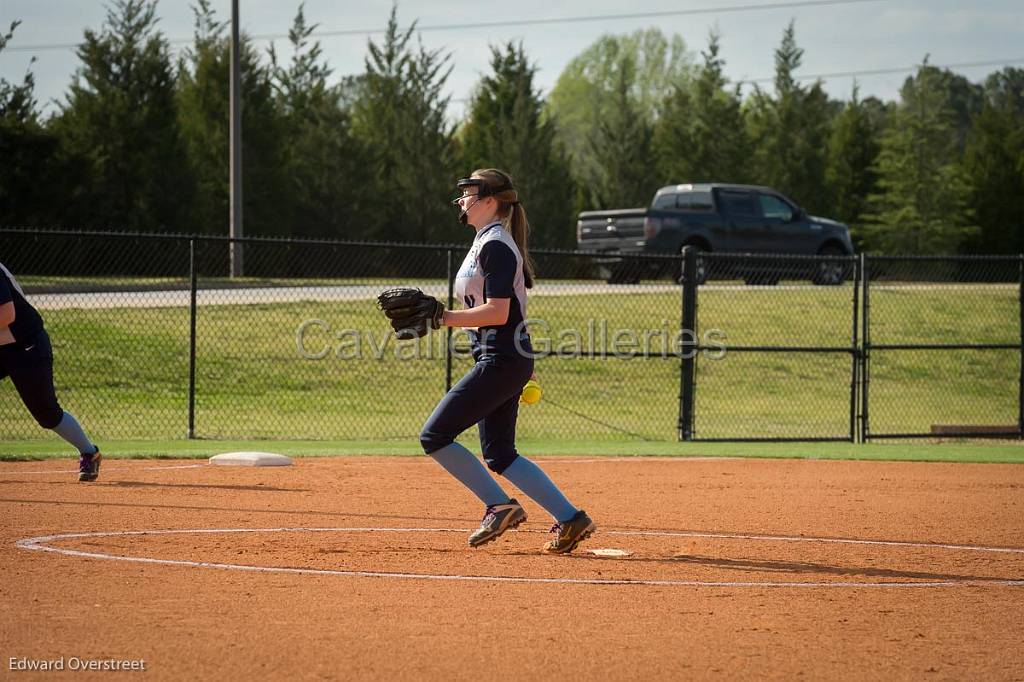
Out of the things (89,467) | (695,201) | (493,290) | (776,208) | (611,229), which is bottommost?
(89,467)

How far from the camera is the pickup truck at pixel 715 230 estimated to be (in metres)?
25.6

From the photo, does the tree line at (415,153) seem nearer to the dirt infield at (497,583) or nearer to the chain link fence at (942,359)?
the chain link fence at (942,359)

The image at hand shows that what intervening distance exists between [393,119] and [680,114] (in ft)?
38.5

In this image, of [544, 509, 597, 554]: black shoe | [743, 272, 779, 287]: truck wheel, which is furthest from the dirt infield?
[743, 272, 779, 287]: truck wheel

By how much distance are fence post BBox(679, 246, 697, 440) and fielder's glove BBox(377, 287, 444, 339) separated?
885cm

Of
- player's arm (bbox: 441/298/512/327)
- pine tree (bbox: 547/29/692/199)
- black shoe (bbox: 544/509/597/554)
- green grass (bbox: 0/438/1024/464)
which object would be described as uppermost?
pine tree (bbox: 547/29/692/199)

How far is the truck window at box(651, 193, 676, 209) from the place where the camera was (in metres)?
27.8

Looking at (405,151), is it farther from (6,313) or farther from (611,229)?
(6,313)

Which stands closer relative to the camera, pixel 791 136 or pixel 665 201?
pixel 665 201

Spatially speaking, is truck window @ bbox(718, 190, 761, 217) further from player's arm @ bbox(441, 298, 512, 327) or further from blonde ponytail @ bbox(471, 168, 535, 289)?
player's arm @ bbox(441, 298, 512, 327)

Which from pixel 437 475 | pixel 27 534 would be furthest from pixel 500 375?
pixel 437 475

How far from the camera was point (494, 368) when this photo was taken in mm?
6598

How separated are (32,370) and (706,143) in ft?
116

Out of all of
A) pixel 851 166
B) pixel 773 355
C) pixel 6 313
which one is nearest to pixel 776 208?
pixel 773 355
